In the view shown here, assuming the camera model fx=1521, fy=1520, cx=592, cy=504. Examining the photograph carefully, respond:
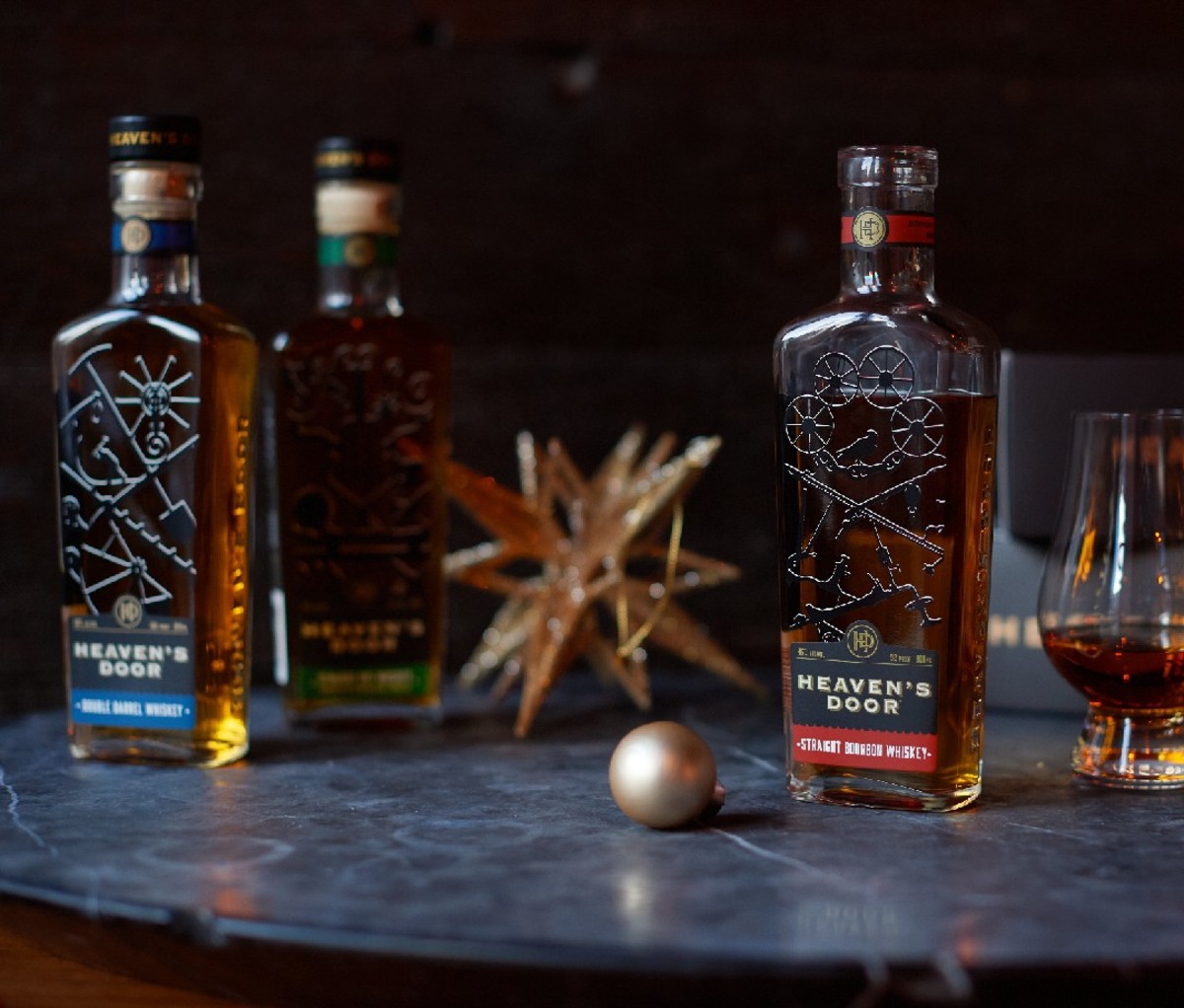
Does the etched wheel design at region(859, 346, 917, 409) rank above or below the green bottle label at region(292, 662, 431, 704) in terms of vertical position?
above

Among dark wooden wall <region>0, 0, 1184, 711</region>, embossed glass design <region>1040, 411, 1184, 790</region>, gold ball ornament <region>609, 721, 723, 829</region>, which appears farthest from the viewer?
dark wooden wall <region>0, 0, 1184, 711</region>

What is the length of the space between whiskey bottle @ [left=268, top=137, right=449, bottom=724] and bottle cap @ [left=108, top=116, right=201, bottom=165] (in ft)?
0.40

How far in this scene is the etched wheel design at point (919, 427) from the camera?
79cm

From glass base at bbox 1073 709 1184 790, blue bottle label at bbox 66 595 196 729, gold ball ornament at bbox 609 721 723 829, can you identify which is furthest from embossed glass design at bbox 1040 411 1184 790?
blue bottle label at bbox 66 595 196 729

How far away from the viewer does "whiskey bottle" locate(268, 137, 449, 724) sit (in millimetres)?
1000

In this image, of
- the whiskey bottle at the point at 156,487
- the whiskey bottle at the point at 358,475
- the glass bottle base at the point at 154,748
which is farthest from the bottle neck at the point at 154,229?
the glass bottle base at the point at 154,748

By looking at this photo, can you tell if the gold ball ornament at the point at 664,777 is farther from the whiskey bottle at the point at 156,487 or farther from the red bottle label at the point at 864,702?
the whiskey bottle at the point at 156,487

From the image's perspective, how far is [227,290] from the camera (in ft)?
3.96

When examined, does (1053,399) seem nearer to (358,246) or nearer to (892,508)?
(892,508)

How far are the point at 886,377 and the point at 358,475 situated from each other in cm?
38

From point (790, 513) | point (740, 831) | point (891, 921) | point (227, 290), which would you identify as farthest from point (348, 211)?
point (891, 921)

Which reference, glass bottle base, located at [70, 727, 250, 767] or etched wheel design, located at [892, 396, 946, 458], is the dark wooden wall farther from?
etched wheel design, located at [892, 396, 946, 458]

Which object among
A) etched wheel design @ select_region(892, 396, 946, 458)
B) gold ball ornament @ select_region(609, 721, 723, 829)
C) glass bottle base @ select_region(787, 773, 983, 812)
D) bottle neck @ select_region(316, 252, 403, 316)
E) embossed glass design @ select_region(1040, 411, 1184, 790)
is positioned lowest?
glass bottle base @ select_region(787, 773, 983, 812)

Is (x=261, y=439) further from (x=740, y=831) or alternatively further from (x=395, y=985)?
(x=395, y=985)
